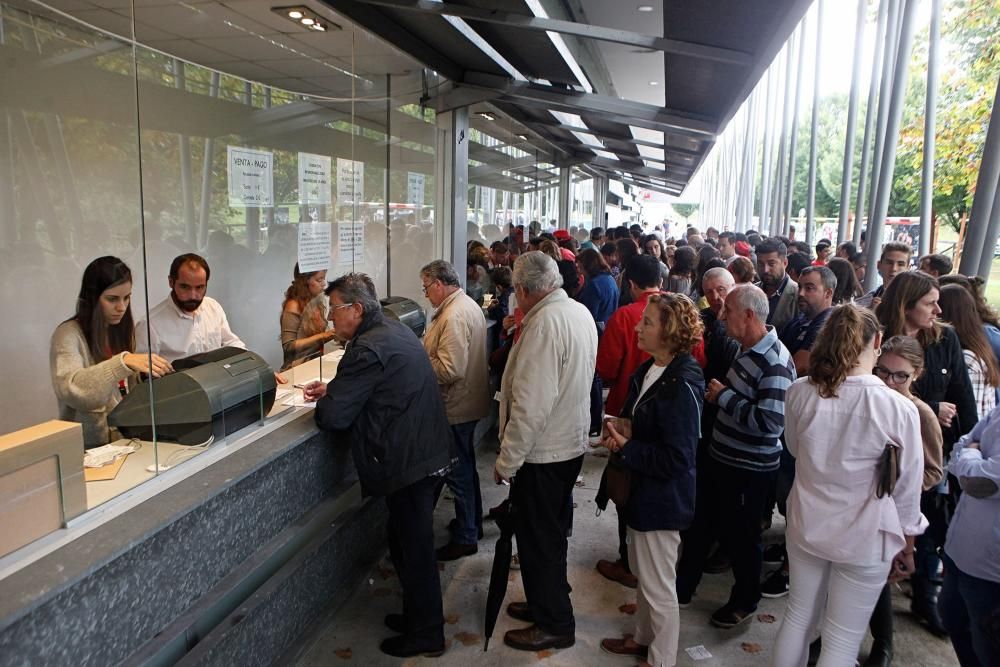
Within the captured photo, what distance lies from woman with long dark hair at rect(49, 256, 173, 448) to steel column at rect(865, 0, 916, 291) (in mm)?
7147

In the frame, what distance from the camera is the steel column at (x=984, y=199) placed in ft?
14.1

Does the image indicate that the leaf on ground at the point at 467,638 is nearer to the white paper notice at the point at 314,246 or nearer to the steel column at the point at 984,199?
the white paper notice at the point at 314,246

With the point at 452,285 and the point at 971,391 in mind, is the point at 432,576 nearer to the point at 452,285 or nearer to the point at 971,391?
the point at 452,285

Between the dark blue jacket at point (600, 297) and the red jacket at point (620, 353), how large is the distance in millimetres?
2130

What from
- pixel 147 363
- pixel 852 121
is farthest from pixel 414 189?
pixel 852 121

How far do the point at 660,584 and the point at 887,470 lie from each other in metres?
1.13

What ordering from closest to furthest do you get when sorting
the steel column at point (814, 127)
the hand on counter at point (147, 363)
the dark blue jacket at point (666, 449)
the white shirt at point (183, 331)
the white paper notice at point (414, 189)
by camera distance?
the hand on counter at point (147, 363)
the white shirt at point (183, 331)
the dark blue jacket at point (666, 449)
the white paper notice at point (414, 189)
the steel column at point (814, 127)

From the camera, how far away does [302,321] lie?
3.79m

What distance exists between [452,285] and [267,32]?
6.00 ft

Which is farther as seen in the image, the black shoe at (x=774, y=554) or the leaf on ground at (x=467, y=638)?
the black shoe at (x=774, y=554)

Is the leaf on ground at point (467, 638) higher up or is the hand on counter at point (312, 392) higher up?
the hand on counter at point (312, 392)

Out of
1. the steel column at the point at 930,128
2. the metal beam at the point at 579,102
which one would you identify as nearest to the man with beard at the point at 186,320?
the metal beam at the point at 579,102

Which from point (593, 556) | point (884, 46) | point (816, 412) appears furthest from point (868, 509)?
point (884, 46)

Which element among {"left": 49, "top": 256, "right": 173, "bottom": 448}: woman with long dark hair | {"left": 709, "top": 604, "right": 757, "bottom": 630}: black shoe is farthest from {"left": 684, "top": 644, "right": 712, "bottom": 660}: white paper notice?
{"left": 49, "top": 256, "right": 173, "bottom": 448}: woman with long dark hair
